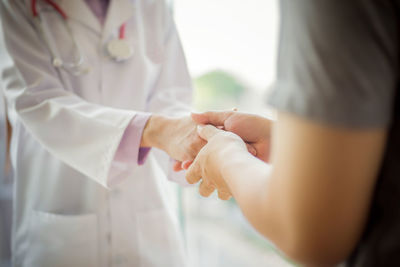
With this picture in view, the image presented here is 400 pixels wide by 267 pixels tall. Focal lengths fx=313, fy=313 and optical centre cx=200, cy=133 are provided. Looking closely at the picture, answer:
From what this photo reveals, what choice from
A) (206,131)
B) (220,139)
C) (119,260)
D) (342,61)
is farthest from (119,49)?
(342,61)

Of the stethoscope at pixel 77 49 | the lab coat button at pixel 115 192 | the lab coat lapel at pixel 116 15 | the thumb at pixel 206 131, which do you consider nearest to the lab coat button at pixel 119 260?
the lab coat button at pixel 115 192

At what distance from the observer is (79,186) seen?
3.22ft

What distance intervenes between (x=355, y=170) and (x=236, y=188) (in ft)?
0.61

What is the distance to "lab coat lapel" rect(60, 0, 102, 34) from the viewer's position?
3.23 ft

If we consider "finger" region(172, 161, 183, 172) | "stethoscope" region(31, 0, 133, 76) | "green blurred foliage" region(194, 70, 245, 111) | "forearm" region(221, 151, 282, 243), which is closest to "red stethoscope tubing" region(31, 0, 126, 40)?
"stethoscope" region(31, 0, 133, 76)

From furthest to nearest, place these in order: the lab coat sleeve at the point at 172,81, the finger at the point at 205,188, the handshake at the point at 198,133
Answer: the lab coat sleeve at the point at 172,81 < the handshake at the point at 198,133 < the finger at the point at 205,188

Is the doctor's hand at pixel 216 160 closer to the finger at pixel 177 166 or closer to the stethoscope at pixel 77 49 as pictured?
the finger at pixel 177 166

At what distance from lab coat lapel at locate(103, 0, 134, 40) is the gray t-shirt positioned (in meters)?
0.76

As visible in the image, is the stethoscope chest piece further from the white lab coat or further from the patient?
the patient

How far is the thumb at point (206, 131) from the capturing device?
2.75ft

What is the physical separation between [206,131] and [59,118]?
0.40 metres

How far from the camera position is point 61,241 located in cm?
91

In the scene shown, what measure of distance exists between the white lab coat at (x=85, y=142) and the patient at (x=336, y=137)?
56 cm

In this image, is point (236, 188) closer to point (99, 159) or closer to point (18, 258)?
point (99, 159)
